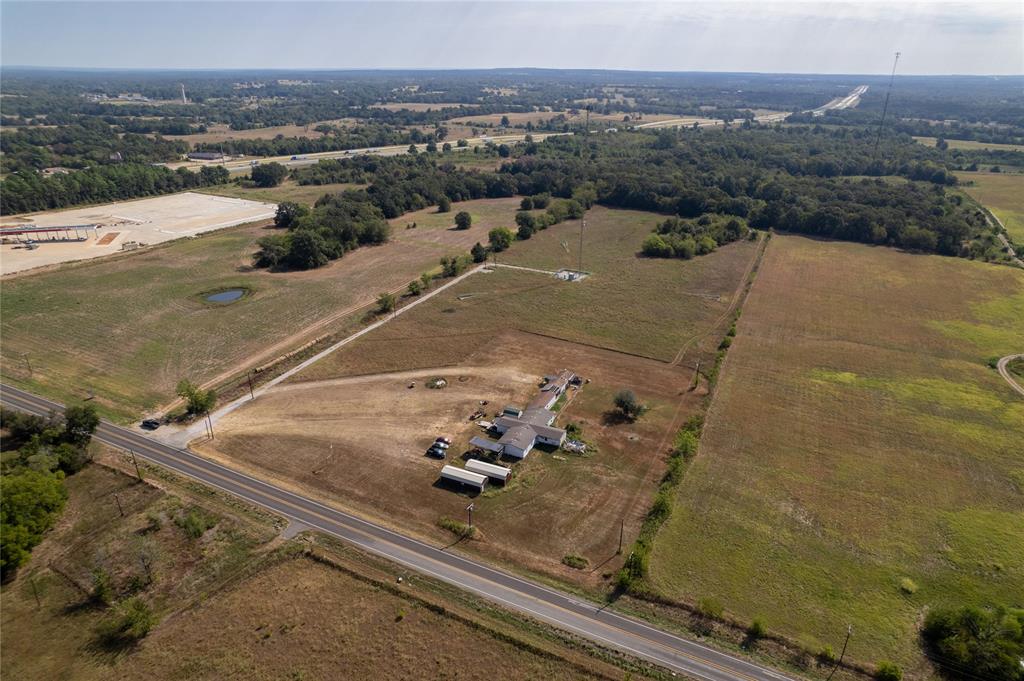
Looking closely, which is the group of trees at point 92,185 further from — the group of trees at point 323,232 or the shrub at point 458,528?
the shrub at point 458,528

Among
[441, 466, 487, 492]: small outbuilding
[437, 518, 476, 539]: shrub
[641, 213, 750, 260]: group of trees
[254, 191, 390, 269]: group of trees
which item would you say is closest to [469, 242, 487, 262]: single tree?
[254, 191, 390, 269]: group of trees

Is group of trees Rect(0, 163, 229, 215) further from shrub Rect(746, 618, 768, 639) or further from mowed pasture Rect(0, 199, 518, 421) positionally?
shrub Rect(746, 618, 768, 639)

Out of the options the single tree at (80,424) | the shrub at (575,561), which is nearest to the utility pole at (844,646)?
the shrub at (575,561)

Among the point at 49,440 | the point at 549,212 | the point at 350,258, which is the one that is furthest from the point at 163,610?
the point at 549,212

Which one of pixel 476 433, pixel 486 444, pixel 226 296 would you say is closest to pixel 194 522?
pixel 486 444

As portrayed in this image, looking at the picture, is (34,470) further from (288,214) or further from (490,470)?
(288,214)

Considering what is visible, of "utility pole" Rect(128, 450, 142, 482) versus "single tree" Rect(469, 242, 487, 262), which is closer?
"utility pole" Rect(128, 450, 142, 482)
